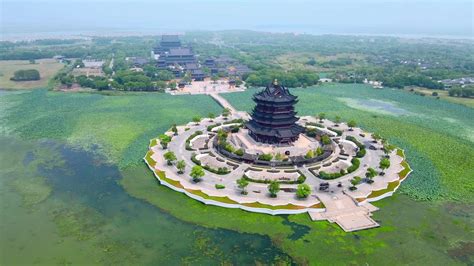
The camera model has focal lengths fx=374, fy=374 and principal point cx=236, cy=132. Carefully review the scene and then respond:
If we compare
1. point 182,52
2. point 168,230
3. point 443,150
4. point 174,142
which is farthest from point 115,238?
point 182,52

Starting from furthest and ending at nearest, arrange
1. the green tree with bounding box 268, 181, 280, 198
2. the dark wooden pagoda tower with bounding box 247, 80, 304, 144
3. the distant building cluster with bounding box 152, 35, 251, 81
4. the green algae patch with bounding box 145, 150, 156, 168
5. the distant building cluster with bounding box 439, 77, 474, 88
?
the distant building cluster with bounding box 152, 35, 251, 81 < the distant building cluster with bounding box 439, 77, 474, 88 < the dark wooden pagoda tower with bounding box 247, 80, 304, 144 < the green algae patch with bounding box 145, 150, 156, 168 < the green tree with bounding box 268, 181, 280, 198

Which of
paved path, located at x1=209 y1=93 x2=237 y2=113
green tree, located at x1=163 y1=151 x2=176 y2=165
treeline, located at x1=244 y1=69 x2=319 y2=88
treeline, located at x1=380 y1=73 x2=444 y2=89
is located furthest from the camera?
treeline, located at x1=244 y1=69 x2=319 y2=88

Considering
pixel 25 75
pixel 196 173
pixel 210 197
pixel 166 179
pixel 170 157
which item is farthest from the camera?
pixel 25 75

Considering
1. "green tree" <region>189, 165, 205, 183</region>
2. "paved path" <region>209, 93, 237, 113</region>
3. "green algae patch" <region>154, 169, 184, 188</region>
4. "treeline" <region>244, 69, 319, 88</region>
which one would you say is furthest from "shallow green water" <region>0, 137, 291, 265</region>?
"treeline" <region>244, 69, 319, 88</region>

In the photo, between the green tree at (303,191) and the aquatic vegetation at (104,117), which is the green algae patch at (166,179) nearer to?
the aquatic vegetation at (104,117)

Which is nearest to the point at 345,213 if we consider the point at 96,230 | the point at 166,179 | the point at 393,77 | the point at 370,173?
the point at 370,173

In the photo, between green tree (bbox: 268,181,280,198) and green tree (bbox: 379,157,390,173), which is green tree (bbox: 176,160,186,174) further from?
green tree (bbox: 379,157,390,173)

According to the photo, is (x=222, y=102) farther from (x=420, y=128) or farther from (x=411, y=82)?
(x=411, y=82)
